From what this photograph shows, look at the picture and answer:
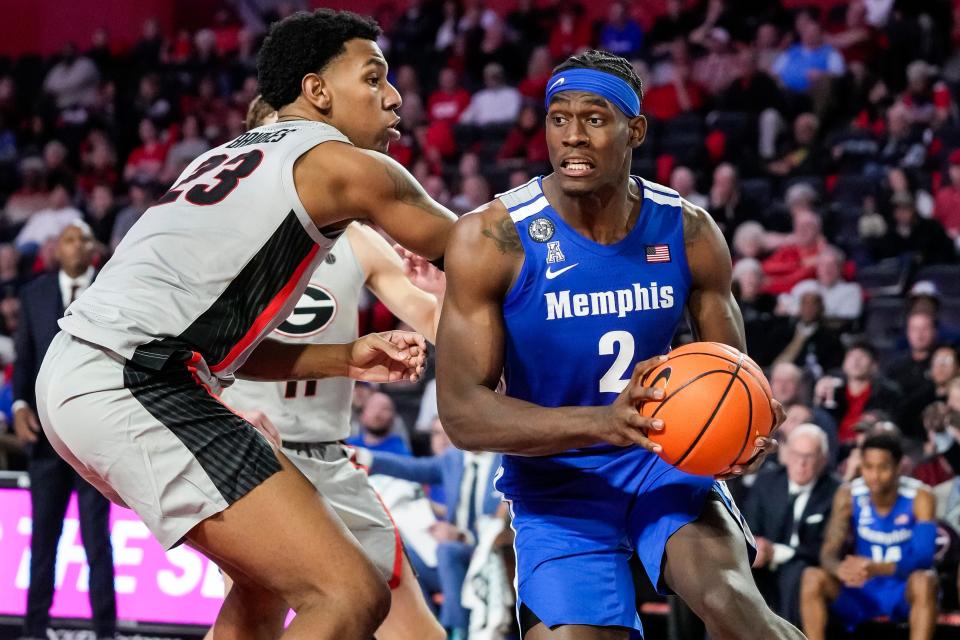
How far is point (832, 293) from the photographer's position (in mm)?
10117

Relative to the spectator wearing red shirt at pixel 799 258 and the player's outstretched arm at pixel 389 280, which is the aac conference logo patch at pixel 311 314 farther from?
the spectator wearing red shirt at pixel 799 258

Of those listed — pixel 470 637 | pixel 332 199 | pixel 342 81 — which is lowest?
pixel 470 637

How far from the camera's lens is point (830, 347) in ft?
31.1

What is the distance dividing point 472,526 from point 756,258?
13.9 ft

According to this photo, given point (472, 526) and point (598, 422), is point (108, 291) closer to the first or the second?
point (598, 422)

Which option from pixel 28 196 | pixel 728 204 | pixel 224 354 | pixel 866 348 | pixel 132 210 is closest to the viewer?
pixel 224 354

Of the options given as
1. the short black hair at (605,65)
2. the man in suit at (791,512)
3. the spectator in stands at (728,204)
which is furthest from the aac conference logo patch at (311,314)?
the spectator in stands at (728,204)

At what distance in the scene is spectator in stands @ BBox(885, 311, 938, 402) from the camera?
881cm

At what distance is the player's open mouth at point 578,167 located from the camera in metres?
3.84

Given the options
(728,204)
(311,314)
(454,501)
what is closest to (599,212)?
(311,314)

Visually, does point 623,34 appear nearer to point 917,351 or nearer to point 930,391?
point 917,351

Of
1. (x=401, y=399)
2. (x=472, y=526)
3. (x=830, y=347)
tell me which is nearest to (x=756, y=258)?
(x=830, y=347)

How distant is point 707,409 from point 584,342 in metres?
0.54

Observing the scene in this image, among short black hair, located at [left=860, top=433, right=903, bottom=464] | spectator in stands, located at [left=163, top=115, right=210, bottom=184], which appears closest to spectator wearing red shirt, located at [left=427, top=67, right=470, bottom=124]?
spectator in stands, located at [left=163, top=115, right=210, bottom=184]
